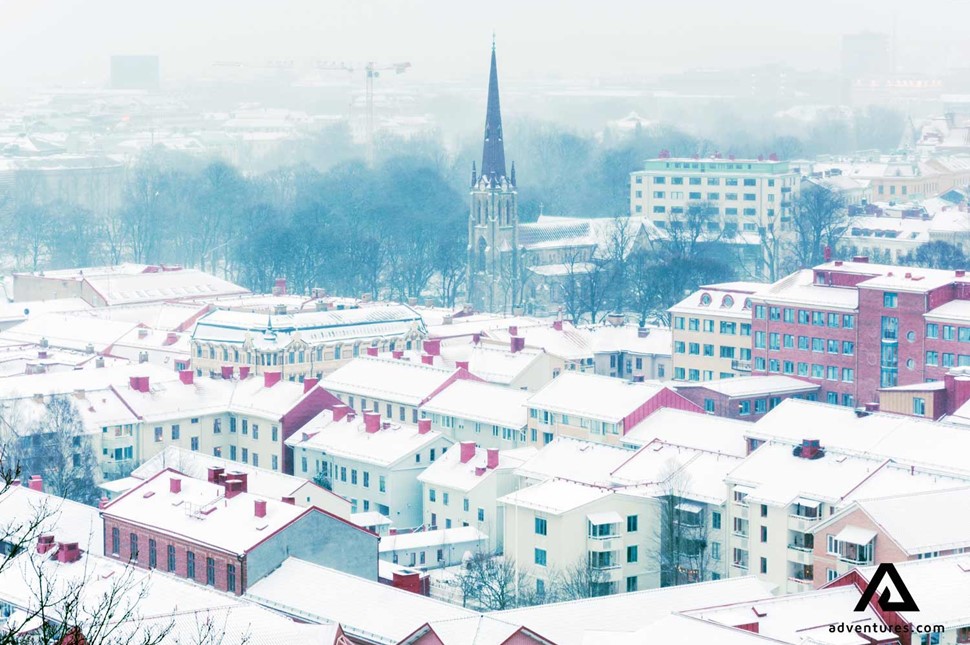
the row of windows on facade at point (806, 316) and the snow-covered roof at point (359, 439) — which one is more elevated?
the row of windows on facade at point (806, 316)

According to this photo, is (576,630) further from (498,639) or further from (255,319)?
(255,319)

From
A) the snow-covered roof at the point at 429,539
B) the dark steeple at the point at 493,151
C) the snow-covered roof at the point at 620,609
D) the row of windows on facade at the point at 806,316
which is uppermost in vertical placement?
the dark steeple at the point at 493,151

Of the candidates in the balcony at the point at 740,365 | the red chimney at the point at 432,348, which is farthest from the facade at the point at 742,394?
the red chimney at the point at 432,348

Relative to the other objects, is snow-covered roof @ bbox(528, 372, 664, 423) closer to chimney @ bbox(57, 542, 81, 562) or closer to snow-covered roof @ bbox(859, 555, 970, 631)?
chimney @ bbox(57, 542, 81, 562)

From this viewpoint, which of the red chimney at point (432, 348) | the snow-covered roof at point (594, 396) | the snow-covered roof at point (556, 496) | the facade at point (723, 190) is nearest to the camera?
the snow-covered roof at point (556, 496)

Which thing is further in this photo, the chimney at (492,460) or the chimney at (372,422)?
the chimney at (372,422)

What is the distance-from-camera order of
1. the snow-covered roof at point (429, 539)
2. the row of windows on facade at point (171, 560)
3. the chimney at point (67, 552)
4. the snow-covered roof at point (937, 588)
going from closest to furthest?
the snow-covered roof at point (937, 588) < the row of windows on facade at point (171, 560) < the chimney at point (67, 552) < the snow-covered roof at point (429, 539)

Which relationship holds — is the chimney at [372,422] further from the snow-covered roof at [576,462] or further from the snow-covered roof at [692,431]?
the snow-covered roof at [692,431]
